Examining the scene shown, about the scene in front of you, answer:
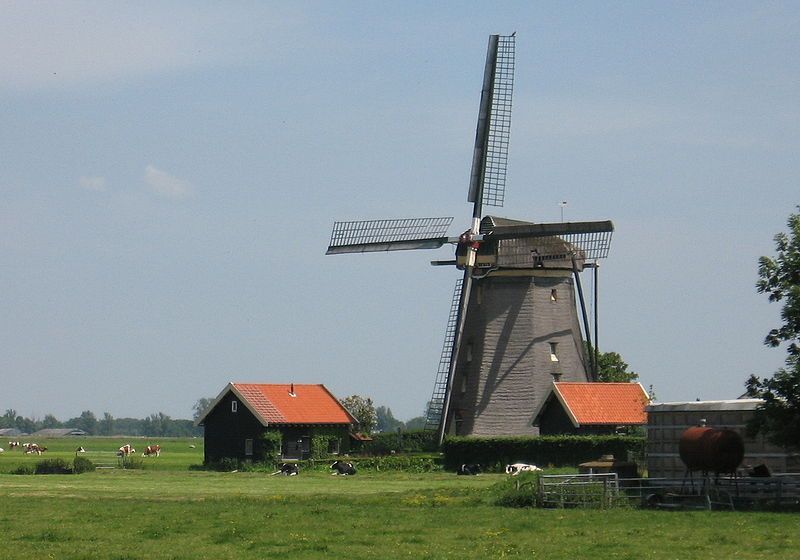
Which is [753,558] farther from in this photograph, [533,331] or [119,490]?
[533,331]

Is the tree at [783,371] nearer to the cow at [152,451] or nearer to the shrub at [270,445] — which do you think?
the shrub at [270,445]

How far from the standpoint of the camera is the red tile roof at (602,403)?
63219 mm

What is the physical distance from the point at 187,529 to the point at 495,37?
145 ft

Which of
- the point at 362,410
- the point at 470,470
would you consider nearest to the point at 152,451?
the point at 362,410

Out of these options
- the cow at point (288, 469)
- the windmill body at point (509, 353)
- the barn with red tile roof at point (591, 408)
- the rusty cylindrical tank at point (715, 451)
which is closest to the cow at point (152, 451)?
the cow at point (288, 469)

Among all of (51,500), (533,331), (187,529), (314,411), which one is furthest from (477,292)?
(187,529)

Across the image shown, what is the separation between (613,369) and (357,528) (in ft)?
185

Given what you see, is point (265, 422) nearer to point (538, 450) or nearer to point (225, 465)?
point (225, 465)

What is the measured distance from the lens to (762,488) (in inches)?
1422

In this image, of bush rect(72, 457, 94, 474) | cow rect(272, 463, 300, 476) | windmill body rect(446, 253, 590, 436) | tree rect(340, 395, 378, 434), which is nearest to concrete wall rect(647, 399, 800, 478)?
windmill body rect(446, 253, 590, 436)

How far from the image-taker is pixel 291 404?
73.2 m

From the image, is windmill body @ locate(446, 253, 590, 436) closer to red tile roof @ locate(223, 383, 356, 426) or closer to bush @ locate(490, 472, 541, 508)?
red tile roof @ locate(223, 383, 356, 426)

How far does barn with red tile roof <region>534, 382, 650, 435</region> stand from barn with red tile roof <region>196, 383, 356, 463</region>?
1337 centimetres

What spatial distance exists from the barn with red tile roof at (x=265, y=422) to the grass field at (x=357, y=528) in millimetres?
25120
